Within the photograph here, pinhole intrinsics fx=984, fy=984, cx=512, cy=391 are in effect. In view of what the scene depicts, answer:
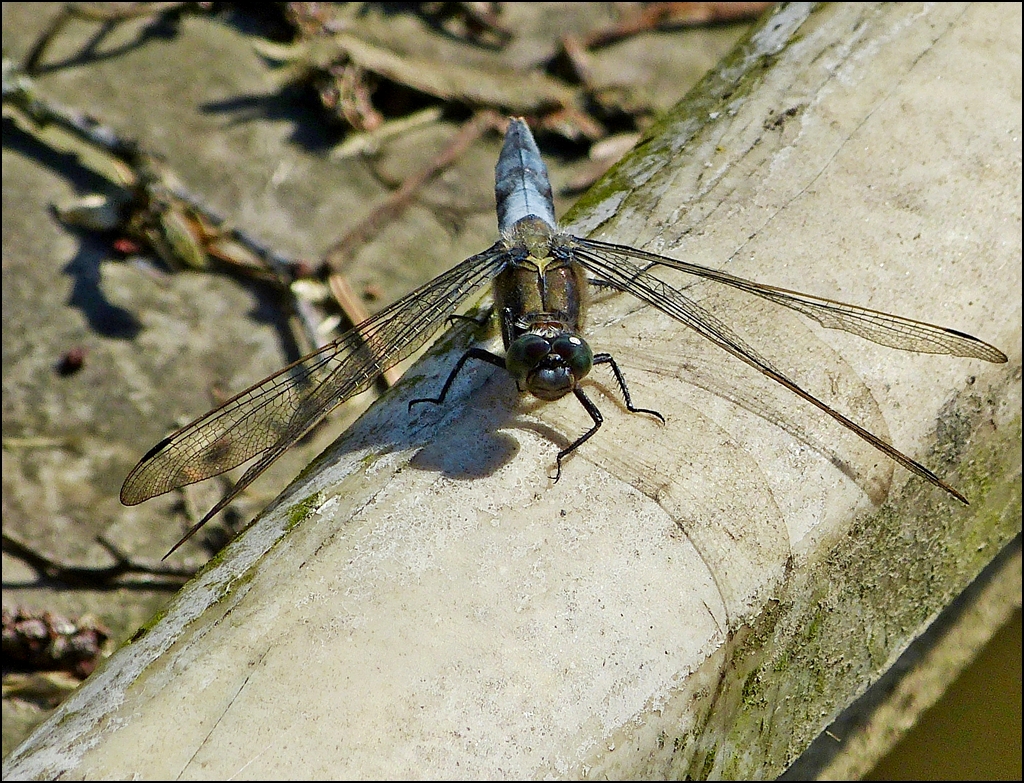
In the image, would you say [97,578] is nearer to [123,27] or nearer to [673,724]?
[673,724]

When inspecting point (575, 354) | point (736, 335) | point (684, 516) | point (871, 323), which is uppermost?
point (575, 354)

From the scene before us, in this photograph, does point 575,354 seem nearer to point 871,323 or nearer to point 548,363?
point 548,363

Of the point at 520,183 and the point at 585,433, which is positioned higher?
the point at 520,183

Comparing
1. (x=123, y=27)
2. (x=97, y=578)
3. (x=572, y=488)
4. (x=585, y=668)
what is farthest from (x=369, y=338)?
(x=123, y=27)

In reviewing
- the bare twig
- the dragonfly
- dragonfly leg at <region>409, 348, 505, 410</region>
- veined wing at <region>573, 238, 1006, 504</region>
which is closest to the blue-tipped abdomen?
the dragonfly

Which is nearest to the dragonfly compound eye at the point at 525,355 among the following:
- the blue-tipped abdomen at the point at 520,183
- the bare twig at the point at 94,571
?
the blue-tipped abdomen at the point at 520,183

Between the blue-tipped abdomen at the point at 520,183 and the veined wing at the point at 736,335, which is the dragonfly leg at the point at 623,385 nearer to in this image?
the veined wing at the point at 736,335

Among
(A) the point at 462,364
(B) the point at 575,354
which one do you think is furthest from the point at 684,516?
(A) the point at 462,364
